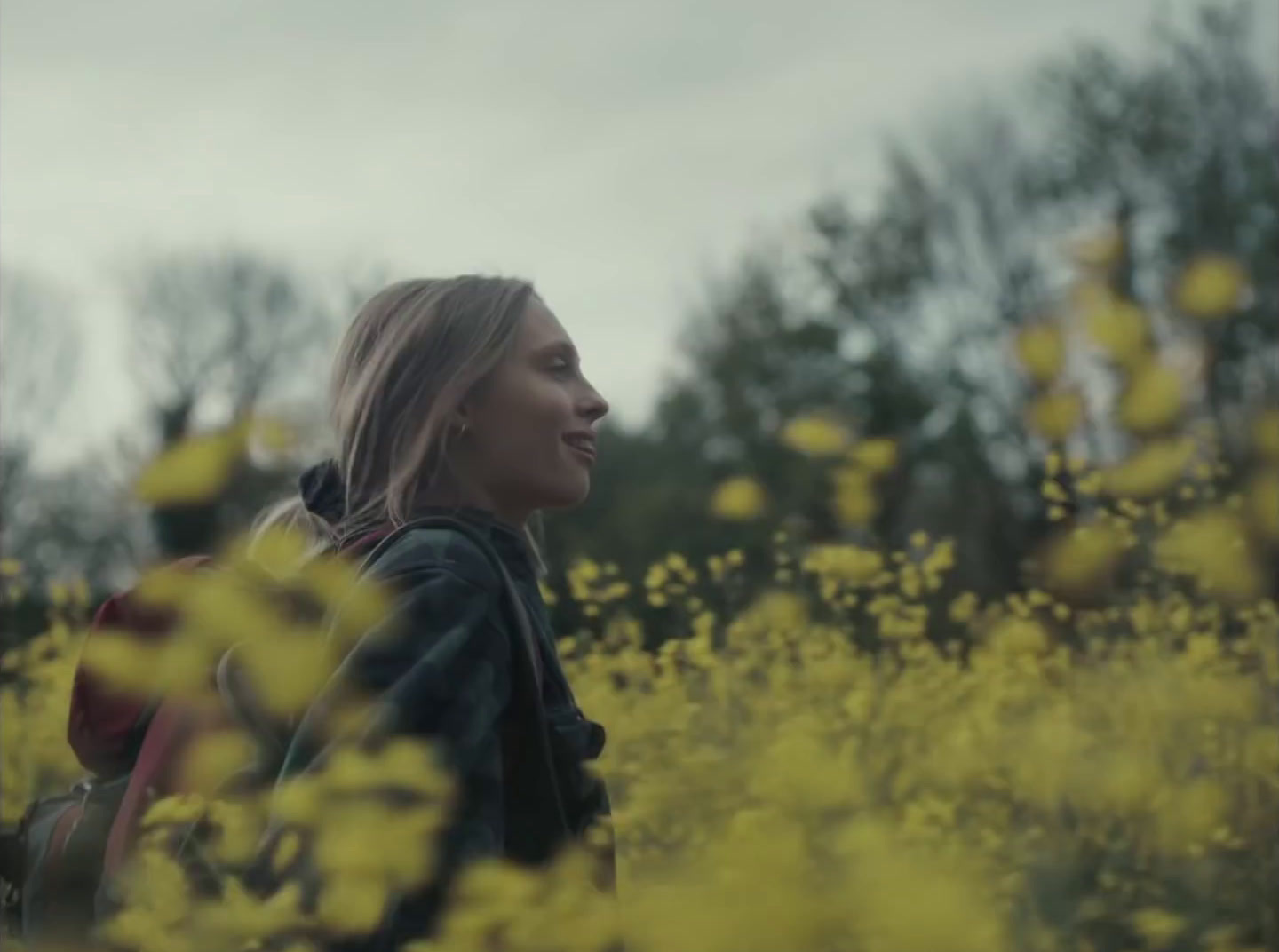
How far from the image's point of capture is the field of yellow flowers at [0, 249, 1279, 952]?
1.67 meters

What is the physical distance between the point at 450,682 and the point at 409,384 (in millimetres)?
557

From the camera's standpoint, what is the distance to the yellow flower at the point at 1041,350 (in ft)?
10.0

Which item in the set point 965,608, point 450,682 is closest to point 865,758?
point 450,682

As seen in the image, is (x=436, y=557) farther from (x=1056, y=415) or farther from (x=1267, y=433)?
(x=1056, y=415)

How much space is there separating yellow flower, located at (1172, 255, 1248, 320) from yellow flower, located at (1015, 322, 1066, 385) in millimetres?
209

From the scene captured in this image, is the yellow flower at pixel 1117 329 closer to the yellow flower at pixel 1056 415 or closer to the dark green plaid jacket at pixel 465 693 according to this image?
the yellow flower at pixel 1056 415

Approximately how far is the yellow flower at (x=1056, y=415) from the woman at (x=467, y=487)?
3.35 feet

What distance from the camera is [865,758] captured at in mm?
3678

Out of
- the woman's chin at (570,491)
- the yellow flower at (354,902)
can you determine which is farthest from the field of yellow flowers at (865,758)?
the woman's chin at (570,491)

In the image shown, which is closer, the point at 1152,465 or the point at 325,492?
the point at 325,492

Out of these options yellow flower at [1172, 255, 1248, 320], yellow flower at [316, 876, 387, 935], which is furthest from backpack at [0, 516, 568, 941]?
yellow flower at [1172, 255, 1248, 320]

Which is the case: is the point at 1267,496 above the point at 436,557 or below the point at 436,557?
below

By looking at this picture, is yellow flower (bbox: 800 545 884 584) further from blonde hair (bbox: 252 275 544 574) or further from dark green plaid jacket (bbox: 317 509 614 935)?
dark green plaid jacket (bbox: 317 509 614 935)

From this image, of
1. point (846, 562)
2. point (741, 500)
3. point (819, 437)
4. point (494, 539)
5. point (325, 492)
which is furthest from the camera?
point (846, 562)
